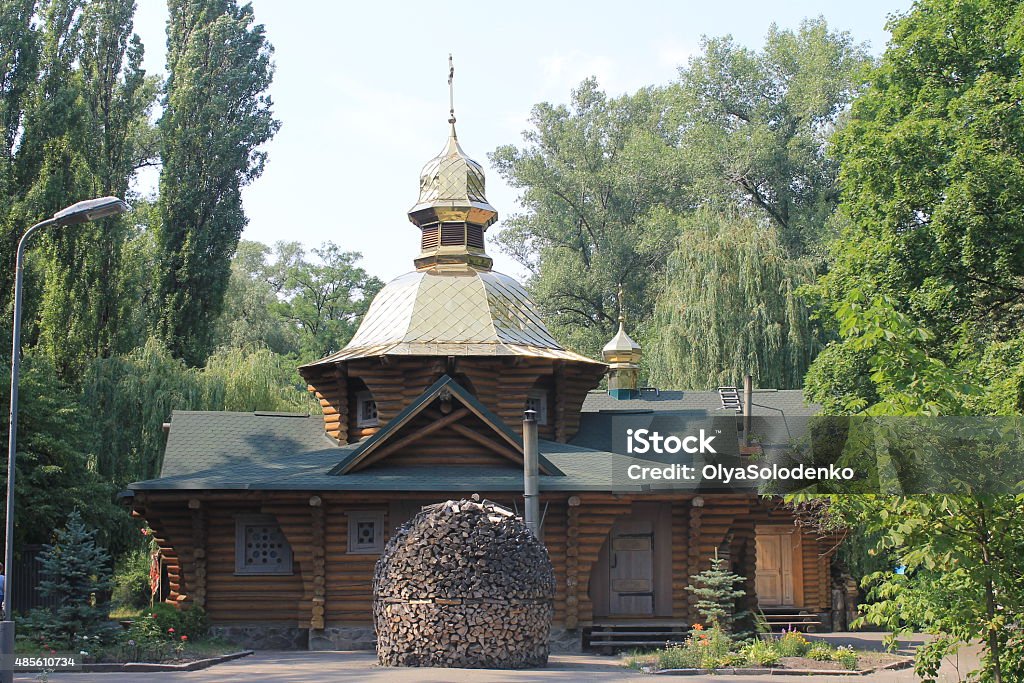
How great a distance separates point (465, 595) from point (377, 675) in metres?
1.69

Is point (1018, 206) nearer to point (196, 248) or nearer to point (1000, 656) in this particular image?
point (1000, 656)

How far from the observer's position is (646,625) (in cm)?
2027

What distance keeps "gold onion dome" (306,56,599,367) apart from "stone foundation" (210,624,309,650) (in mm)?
5096

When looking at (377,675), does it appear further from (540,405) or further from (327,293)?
(327,293)

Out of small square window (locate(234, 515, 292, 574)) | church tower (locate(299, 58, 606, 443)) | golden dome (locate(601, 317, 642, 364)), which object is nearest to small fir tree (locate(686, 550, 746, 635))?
church tower (locate(299, 58, 606, 443))

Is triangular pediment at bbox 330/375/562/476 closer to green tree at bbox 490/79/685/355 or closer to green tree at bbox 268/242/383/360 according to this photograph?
green tree at bbox 490/79/685/355

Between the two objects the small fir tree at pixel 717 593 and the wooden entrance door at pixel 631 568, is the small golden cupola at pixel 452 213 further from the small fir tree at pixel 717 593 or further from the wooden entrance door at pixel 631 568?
the small fir tree at pixel 717 593

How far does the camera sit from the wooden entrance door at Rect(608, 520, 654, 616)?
848 inches

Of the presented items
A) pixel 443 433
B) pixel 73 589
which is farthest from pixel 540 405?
pixel 73 589

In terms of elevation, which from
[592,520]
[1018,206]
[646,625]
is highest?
[1018,206]

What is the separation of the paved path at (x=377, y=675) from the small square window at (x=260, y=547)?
2900 mm

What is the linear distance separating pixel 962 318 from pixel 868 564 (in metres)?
5.53

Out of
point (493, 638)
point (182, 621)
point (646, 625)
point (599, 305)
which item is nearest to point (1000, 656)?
point (493, 638)

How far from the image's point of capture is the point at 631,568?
2161 cm
